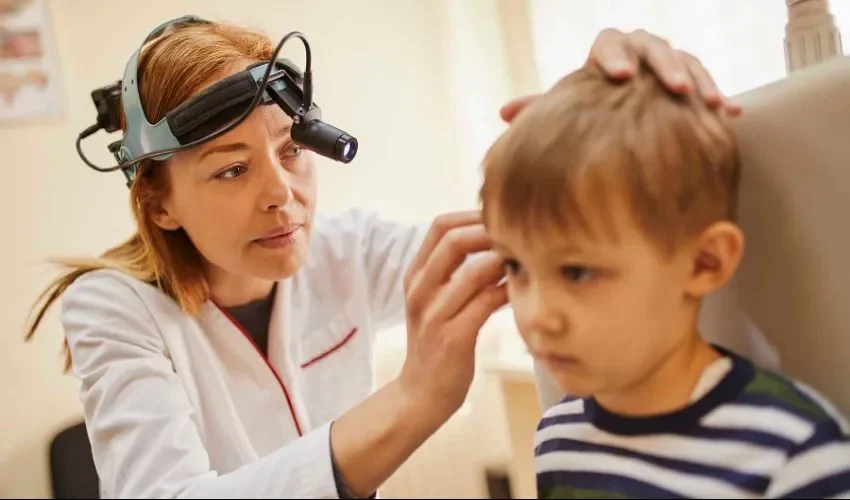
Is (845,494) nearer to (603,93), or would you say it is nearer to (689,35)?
(603,93)

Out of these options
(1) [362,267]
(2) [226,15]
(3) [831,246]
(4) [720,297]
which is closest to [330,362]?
(1) [362,267]

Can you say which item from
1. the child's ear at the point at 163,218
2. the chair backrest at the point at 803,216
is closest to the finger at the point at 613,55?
the chair backrest at the point at 803,216

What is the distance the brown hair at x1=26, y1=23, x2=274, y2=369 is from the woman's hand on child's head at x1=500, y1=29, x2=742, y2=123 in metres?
0.49

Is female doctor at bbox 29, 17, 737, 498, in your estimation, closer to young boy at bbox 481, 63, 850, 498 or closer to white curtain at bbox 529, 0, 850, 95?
young boy at bbox 481, 63, 850, 498

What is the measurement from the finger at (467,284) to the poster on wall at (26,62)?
5.04 ft

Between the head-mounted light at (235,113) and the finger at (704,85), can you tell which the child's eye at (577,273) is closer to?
the finger at (704,85)

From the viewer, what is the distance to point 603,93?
601mm

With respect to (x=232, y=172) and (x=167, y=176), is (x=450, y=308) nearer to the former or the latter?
(x=232, y=172)

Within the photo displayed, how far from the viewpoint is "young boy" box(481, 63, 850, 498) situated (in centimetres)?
56

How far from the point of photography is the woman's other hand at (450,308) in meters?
0.72

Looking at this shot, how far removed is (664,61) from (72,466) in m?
1.68

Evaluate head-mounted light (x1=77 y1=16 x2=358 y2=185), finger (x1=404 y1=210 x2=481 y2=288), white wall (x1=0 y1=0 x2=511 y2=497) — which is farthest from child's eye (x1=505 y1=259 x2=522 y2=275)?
white wall (x1=0 y1=0 x2=511 y2=497)

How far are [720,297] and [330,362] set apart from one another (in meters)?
0.65

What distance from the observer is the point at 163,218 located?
3.57 feet
